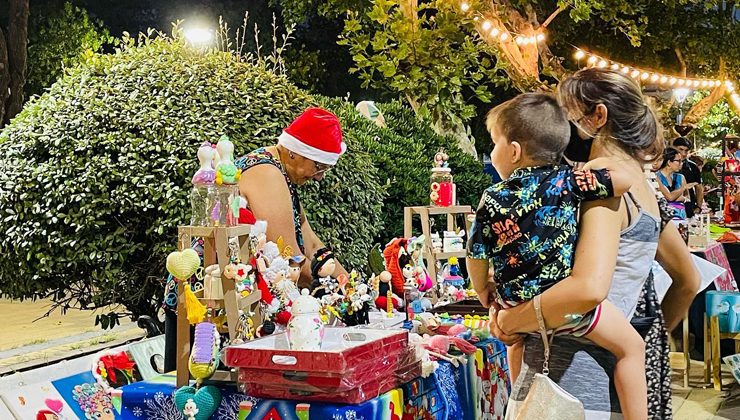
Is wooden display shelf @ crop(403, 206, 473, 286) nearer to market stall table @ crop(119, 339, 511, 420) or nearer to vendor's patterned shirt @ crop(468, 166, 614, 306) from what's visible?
market stall table @ crop(119, 339, 511, 420)

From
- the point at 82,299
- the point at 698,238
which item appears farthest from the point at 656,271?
the point at 698,238

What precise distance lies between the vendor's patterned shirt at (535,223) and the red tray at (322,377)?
1.58ft

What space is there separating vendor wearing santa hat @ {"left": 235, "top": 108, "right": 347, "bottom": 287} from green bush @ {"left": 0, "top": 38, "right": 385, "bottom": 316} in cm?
134

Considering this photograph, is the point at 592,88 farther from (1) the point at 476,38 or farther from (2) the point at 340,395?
(1) the point at 476,38

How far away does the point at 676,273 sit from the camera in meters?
2.53

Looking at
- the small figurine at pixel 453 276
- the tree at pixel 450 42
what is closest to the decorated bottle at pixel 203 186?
the small figurine at pixel 453 276

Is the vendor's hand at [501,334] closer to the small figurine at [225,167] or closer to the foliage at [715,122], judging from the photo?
the small figurine at [225,167]

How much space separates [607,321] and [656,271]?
0.65m

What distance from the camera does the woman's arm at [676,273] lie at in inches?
97.0

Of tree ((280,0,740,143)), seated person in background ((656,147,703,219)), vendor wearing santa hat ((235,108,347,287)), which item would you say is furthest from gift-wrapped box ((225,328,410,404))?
tree ((280,0,740,143))

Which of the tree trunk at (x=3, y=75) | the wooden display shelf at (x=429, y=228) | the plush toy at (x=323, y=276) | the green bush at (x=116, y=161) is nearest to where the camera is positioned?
the plush toy at (x=323, y=276)

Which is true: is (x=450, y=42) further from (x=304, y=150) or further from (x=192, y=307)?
(x=192, y=307)

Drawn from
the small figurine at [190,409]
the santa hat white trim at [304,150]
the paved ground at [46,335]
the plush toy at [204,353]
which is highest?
the santa hat white trim at [304,150]

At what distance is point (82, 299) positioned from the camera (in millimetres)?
5160
